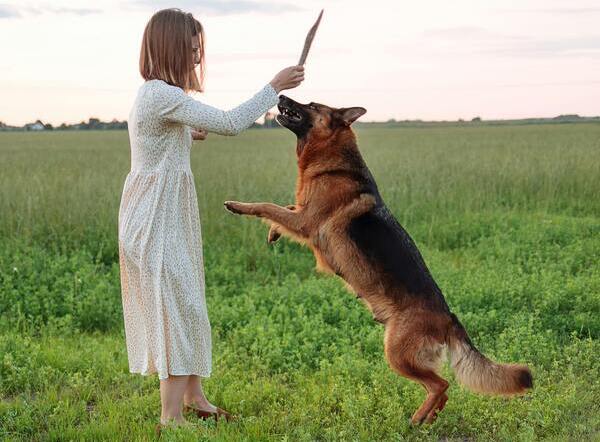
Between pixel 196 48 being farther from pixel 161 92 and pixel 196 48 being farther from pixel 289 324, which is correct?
pixel 289 324

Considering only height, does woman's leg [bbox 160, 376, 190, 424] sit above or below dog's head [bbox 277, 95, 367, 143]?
below

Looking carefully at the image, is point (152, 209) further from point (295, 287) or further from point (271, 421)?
point (295, 287)

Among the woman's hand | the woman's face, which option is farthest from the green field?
the woman's face

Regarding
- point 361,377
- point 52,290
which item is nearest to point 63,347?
point 52,290

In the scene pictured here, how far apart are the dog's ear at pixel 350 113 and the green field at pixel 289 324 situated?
5.91 feet

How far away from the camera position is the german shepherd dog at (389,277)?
3976mm

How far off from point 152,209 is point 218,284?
159 inches

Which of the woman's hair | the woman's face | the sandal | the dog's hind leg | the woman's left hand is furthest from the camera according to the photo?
the sandal

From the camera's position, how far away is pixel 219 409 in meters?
4.43

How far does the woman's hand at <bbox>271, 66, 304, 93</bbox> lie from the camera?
3.79 m

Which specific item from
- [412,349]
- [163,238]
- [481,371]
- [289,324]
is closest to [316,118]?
[163,238]

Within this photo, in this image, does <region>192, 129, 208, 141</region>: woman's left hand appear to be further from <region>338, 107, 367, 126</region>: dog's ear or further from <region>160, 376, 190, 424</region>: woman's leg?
<region>160, 376, 190, 424</region>: woman's leg

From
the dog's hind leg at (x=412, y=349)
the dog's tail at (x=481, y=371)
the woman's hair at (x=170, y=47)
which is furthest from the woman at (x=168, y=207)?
the dog's tail at (x=481, y=371)

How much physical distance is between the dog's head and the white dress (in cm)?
65
